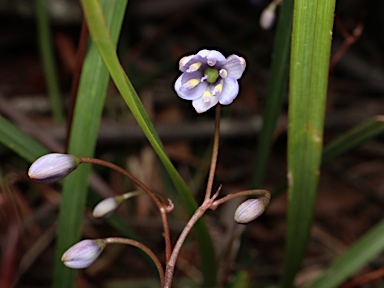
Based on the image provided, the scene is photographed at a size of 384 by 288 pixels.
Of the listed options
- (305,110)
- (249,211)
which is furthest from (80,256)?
(305,110)

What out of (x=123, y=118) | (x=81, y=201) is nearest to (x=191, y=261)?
(x=123, y=118)

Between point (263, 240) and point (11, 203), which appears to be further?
point (263, 240)

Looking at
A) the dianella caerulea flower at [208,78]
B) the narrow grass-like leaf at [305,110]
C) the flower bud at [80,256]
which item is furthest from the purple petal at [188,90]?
the flower bud at [80,256]

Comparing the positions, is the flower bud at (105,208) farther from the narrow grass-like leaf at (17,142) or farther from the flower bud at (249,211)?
the flower bud at (249,211)

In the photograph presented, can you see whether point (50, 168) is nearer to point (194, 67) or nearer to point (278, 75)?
point (194, 67)

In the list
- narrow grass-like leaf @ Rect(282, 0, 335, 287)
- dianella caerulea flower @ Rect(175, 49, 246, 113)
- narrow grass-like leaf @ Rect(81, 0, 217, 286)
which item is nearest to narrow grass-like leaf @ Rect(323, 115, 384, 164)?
narrow grass-like leaf @ Rect(282, 0, 335, 287)

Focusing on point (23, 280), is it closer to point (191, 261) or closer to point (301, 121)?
point (191, 261)
